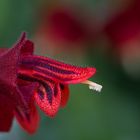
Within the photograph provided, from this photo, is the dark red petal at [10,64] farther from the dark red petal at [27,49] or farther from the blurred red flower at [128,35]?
the blurred red flower at [128,35]

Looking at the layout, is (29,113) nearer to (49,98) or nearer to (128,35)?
(49,98)

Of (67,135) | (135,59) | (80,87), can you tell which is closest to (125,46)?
(135,59)

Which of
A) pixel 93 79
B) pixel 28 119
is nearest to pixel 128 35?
pixel 93 79

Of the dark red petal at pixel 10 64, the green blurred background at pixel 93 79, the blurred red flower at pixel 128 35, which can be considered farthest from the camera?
the green blurred background at pixel 93 79

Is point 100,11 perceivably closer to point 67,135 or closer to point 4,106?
point 67,135

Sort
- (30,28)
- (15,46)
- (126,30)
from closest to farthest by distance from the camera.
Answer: (15,46) < (126,30) < (30,28)

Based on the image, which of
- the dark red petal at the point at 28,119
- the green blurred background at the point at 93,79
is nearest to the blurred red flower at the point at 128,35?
the green blurred background at the point at 93,79
